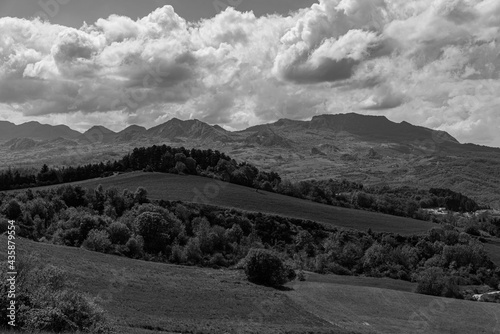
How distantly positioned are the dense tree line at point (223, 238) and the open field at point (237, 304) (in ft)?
61.7

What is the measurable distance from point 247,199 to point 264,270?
70273 mm

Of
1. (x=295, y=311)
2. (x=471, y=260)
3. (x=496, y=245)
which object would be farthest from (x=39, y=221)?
(x=496, y=245)

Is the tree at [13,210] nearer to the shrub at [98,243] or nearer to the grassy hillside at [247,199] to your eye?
the shrub at [98,243]

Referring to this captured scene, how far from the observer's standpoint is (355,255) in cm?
11112

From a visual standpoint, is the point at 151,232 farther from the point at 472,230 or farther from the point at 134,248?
the point at 472,230

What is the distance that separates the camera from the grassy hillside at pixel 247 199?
131 meters

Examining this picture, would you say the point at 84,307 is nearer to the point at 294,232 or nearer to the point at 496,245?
the point at 294,232

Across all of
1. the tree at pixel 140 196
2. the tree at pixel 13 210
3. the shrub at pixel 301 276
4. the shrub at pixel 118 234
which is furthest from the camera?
the tree at pixel 140 196

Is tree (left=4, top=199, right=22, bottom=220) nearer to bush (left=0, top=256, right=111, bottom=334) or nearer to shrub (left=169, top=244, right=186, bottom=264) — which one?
shrub (left=169, top=244, right=186, bottom=264)

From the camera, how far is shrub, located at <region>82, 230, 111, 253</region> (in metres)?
84.0

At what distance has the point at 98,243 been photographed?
84.6m

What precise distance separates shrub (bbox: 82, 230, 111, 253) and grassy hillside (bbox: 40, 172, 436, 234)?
1564 inches

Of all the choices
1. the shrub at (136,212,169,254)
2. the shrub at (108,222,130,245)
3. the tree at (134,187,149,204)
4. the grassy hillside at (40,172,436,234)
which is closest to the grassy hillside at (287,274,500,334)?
the shrub at (136,212,169,254)

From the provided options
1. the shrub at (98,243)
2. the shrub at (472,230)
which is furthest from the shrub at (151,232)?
the shrub at (472,230)
